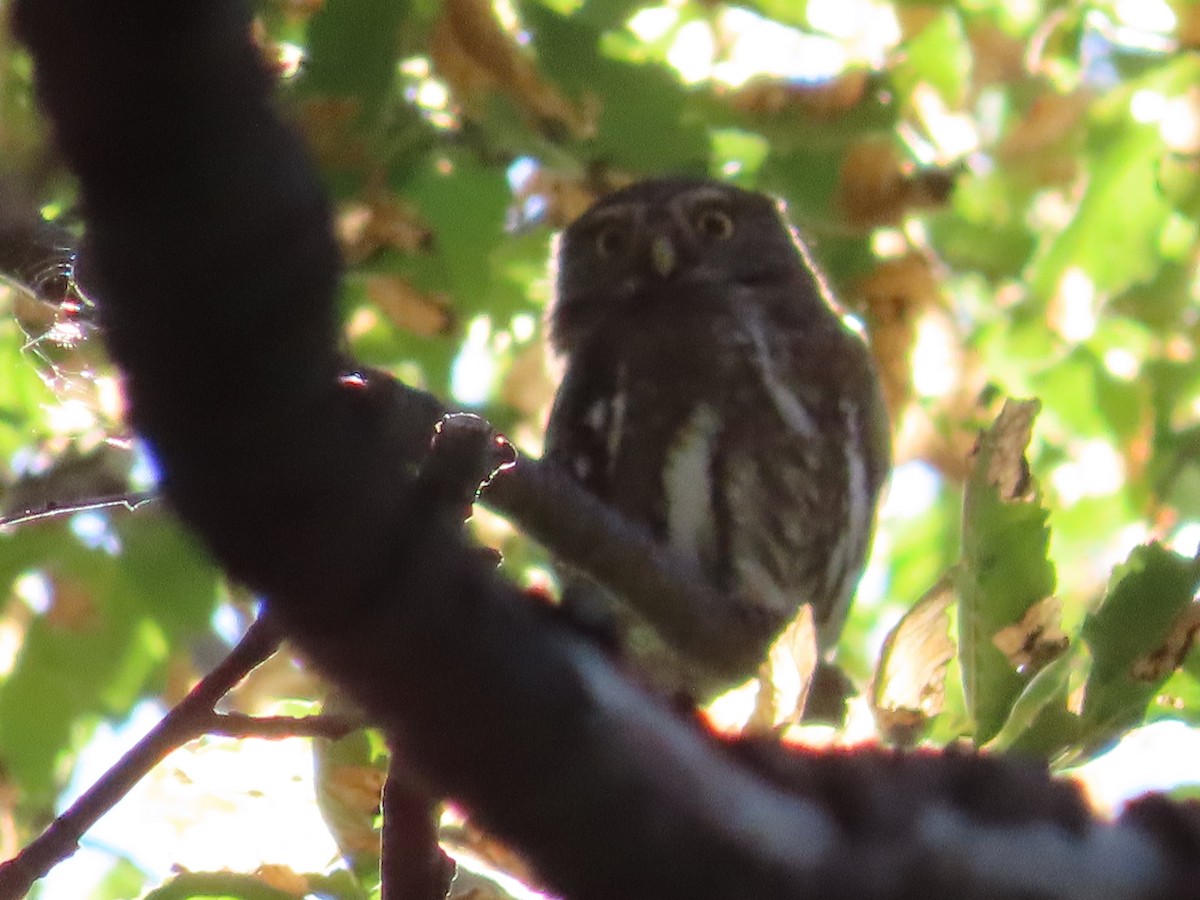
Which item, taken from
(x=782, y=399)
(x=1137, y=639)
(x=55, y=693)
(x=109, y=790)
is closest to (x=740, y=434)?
(x=782, y=399)

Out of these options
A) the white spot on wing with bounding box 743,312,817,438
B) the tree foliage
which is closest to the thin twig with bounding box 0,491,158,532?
the tree foliage

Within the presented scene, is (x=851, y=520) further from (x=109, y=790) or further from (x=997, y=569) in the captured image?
(x=109, y=790)

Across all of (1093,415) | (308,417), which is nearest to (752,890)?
(308,417)

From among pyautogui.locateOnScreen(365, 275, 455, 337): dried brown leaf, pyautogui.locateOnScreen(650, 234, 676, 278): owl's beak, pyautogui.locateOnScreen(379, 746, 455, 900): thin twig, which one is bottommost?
pyautogui.locateOnScreen(379, 746, 455, 900): thin twig

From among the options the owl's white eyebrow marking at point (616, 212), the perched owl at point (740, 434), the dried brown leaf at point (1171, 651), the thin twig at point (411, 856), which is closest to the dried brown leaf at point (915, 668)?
the dried brown leaf at point (1171, 651)

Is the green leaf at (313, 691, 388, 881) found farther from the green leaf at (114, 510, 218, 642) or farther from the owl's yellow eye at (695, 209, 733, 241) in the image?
the owl's yellow eye at (695, 209, 733, 241)

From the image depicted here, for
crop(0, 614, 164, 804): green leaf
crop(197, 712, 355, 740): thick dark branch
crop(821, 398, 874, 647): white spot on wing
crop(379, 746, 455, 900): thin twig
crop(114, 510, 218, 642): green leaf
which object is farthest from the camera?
crop(821, 398, 874, 647): white spot on wing

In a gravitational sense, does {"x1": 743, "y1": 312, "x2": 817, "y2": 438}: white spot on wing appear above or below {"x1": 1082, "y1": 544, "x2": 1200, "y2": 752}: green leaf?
above
